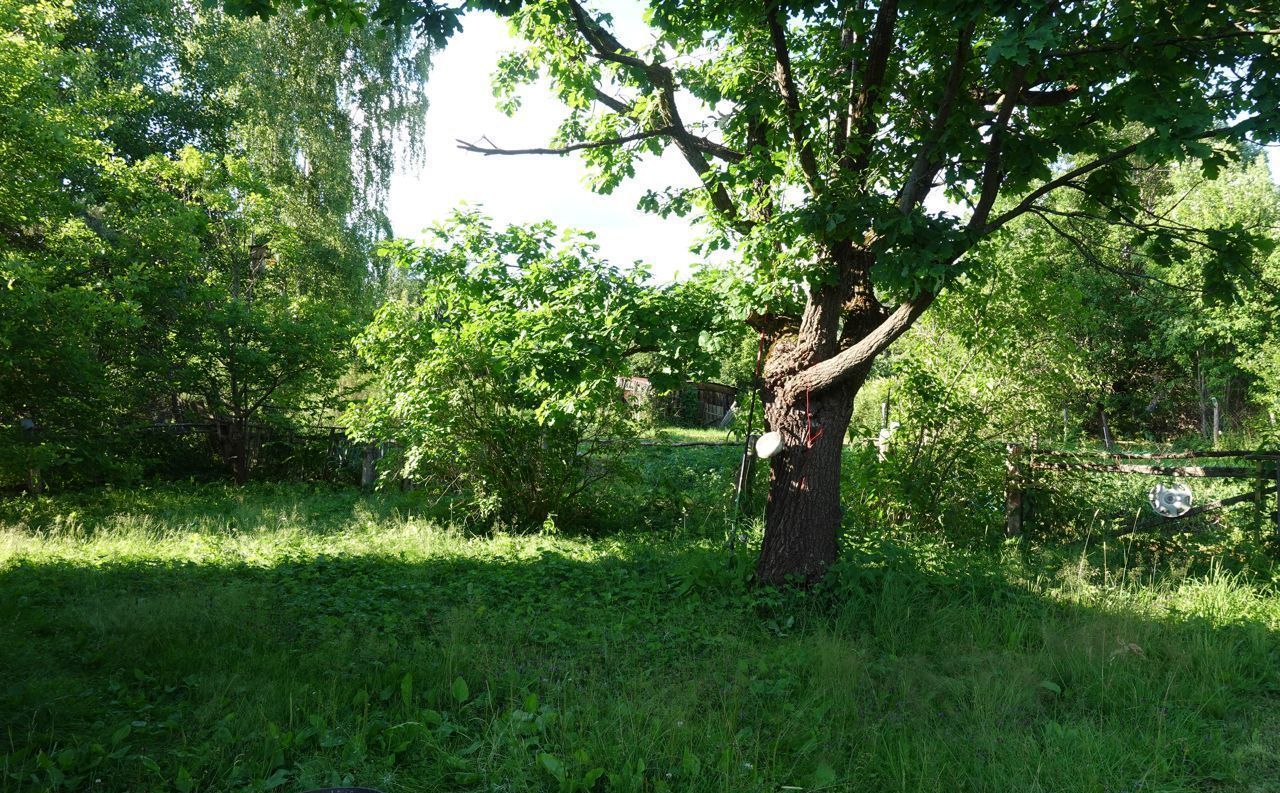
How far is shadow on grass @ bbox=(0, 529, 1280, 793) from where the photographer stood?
346 centimetres

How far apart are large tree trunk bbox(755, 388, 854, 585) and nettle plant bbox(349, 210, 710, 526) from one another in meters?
1.48

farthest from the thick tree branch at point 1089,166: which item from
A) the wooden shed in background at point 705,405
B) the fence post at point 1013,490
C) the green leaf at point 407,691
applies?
the wooden shed in background at point 705,405

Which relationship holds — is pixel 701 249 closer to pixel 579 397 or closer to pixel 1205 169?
pixel 579 397

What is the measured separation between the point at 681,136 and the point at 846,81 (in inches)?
59.3

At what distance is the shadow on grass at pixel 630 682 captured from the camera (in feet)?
11.3

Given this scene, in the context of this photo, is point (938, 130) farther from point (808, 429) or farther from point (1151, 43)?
point (808, 429)

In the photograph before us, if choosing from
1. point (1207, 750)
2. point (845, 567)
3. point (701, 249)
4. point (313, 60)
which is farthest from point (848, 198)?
point (313, 60)

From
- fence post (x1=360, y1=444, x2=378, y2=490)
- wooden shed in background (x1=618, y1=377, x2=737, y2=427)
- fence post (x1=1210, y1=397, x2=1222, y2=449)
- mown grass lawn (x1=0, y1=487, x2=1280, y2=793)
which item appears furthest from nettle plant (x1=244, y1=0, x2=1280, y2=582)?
fence post (x1=1210, y1=397, x2=1222, y2=449)

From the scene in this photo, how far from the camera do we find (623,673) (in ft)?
15.1

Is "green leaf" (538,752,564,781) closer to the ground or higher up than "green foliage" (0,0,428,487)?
closer to the ground

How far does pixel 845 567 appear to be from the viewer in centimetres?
620

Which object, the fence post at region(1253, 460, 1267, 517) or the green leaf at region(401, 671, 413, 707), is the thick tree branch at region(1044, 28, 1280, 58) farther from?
the green leaf at region(401, 671, 413, 707)

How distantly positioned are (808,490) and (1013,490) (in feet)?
11.7

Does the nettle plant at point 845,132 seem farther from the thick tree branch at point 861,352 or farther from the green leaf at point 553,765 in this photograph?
the green leaf at point 553,765
